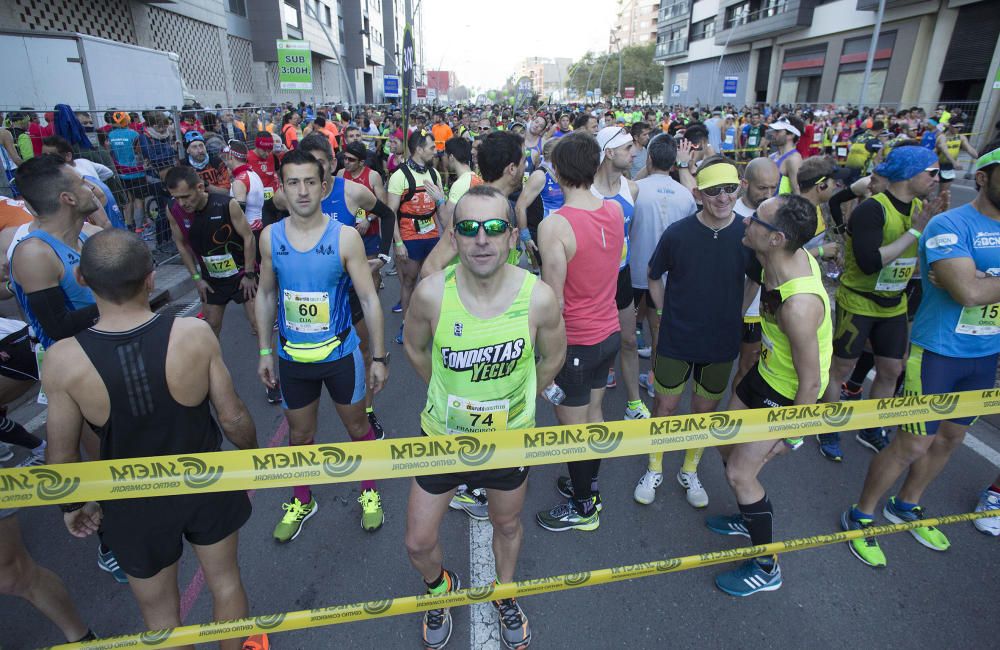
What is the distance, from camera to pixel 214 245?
16.1ft

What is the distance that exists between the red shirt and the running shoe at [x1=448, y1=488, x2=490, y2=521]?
4.07ft

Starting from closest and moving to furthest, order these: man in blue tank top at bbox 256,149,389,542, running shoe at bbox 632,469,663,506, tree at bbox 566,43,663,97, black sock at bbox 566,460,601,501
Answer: man in blue tank top at bbox 256,149,389,542 < black sock at bbox 566,460,601,501 < running shoe at bbox 632,469,663,506 < tree at bbox 566,43,663,97

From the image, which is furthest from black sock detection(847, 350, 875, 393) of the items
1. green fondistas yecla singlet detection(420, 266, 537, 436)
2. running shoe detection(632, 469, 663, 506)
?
green fondistas yecla singlet detection(420, 266, 537, 436)

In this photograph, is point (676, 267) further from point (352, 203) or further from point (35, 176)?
point (35, 176)

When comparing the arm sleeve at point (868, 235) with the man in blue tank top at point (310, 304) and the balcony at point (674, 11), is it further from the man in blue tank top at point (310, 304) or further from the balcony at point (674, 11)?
the balcony at point (674, 11)

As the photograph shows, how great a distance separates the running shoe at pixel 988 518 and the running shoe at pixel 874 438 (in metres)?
0.66

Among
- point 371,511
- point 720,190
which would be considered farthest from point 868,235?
point 371,511

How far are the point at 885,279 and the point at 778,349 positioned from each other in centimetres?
152

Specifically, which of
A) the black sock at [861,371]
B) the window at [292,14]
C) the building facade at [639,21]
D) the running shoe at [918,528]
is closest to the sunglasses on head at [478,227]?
the running shoe at [918,528]

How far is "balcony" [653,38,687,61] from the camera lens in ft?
212

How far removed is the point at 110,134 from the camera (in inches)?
363

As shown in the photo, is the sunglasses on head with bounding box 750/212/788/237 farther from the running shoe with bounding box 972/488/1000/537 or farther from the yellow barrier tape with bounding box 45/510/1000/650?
the running shoe with bounding box 972/488/1000/537

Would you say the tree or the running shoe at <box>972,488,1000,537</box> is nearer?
the running shoe at <box>972,488,1000,537</box>

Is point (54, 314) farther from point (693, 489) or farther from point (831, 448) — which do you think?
point (831, 448)
